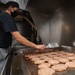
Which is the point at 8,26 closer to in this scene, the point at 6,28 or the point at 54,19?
the point at 6,28

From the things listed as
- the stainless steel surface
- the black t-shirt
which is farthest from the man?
the stainless steel surface

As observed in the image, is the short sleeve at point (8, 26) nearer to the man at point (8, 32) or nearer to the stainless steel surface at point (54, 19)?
the man at point (8, 32)

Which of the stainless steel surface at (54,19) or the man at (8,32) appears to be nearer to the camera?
the man at (8,32)

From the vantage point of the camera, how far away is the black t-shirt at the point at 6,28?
1.80 metres

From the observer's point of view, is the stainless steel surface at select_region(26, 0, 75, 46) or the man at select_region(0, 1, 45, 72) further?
the stainless steel surface at select_region(26, 0, 75, 46)

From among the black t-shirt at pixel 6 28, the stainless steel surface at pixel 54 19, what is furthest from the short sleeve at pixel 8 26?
the stainless steel surface at pixel 54 19

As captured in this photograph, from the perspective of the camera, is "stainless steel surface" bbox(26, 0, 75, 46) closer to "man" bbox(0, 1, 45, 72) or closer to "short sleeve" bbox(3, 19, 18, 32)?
"man" bbox(0, 1, 45, 72)

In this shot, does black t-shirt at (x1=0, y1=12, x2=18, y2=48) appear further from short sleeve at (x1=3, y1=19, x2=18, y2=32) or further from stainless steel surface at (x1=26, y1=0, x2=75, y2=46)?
stainless steel surface at (x1=26, y1=0, x2=75, y2=46)

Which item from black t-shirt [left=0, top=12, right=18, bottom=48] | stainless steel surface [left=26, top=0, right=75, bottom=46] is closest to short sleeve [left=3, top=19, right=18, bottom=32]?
black t-shirt [left=0, top=12, right=18, bottom=48]

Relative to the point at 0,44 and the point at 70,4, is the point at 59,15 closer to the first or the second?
the point at 70,4

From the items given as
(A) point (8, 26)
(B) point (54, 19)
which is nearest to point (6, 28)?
(A) point (8, 26)

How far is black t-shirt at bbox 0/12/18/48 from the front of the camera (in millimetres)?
1805

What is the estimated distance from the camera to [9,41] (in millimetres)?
1982

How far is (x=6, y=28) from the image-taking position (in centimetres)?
180
